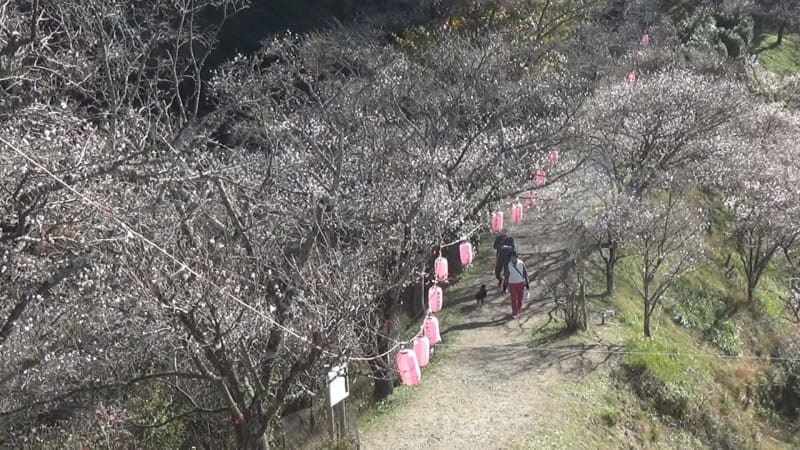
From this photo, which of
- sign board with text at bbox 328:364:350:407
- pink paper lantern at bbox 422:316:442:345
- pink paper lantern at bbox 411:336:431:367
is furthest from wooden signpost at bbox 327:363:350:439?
pink paper lantern at bbox 422:316:442:345

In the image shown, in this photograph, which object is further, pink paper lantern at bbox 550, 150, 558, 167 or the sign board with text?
pink paper lantern at bbox 550, 150, 558, 167

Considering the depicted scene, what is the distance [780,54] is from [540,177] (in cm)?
2389

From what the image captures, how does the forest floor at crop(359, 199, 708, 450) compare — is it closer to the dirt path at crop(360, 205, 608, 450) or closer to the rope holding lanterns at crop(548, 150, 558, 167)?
the dirt path at crop(360, 205, 608, 450)

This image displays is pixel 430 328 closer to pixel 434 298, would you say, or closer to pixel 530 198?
pixel 434 298

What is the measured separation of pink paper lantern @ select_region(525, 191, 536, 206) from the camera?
16.8 m

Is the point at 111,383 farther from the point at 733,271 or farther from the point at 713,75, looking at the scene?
the point at 713,75

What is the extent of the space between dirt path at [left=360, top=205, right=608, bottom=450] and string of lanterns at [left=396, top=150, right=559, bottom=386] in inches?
17.0

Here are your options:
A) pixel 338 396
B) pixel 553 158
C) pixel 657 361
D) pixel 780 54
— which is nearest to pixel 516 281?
pixel 657 361

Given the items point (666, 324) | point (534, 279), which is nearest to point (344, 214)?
point (534, 279)

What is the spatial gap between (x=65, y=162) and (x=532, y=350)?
7.92 metres

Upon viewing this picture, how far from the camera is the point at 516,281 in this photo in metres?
A: 12.5

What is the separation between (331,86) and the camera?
19.8m

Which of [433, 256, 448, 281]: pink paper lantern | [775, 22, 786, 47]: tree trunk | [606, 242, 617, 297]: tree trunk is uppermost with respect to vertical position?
[775, 22, 786, 47]: tree trunk

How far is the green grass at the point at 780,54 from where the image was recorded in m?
32.5
